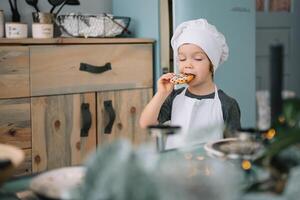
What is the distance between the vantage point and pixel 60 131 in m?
2.56

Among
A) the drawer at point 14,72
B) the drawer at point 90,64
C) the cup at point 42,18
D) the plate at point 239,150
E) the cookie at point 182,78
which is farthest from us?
the cup at point 42,18

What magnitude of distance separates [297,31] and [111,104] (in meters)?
1.75

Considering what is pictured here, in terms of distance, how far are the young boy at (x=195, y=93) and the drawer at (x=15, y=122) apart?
0.83 metres

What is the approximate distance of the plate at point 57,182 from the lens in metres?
0.93

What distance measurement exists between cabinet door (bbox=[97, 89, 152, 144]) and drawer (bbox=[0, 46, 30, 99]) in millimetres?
438

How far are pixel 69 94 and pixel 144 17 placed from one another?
72 centimetres

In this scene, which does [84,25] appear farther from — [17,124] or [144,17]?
[17,124]

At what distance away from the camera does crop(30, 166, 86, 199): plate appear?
0.93 metres

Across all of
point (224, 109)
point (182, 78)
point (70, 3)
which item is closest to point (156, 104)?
point (182, 78)

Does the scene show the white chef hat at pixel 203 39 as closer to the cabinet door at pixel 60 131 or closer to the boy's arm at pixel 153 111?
the boy's arm at pixel 153 111

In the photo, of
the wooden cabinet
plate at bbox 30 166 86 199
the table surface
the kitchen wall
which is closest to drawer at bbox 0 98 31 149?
the wooden cabinet

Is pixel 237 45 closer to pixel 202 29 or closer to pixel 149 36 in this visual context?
pixel 149 36

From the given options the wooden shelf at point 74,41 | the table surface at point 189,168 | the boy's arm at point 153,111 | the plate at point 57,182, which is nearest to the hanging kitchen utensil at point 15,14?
the wooden shelf at point 74,41

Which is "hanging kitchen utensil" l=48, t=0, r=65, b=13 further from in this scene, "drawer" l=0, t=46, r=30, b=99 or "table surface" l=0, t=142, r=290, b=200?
"table surface" l=0, t=142, r=290, b=200
